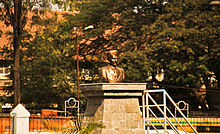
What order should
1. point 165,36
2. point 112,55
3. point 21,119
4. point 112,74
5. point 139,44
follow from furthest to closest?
point 139,44 → point 165,36 → point 21,119 → point 112,55 → point 112,74

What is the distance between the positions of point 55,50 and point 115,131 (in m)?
18.8

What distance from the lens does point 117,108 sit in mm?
10742

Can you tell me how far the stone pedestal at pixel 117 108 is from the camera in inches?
416

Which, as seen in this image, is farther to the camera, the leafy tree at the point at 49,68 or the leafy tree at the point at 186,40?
the leafy tree at the point at 49,68

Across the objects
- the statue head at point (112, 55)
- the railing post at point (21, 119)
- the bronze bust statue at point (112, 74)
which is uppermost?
the statue head at point (112, 55)

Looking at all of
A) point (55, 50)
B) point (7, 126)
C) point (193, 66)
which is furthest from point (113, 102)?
point (55, 50)

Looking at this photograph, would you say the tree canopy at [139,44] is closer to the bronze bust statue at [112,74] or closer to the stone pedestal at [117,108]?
the bronze bust statue at [112,74]

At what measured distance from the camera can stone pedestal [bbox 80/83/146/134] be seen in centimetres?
1056

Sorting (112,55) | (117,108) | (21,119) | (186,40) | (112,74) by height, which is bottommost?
(21,119)

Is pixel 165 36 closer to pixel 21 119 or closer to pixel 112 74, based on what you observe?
pixel 112 74

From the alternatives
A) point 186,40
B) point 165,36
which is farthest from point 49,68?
point 186,40

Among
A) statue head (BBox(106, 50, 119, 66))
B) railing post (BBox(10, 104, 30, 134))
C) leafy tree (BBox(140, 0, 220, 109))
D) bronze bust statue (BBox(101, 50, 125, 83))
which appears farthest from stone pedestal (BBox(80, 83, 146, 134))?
leafy tree (BBox(140, 0, 220, 109))

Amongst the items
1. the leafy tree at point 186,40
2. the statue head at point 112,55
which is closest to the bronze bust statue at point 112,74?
the statue head at point 112,55

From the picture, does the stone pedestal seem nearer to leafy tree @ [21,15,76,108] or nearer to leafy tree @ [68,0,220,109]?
leafy tree @ [68,0,220,109]
